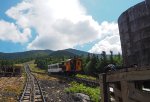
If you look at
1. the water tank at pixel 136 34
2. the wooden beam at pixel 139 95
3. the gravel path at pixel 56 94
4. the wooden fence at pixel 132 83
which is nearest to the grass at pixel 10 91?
the gravel path at pixel 56 94

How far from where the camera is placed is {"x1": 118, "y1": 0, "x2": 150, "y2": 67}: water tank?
721cm

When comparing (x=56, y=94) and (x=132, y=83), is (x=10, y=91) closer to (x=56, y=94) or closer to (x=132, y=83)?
(x=56, y=94)

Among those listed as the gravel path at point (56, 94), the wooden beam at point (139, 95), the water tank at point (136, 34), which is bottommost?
the gravel path at point (56, 94)

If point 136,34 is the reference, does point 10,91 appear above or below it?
below

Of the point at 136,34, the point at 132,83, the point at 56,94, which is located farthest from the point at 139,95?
the point at 56,94

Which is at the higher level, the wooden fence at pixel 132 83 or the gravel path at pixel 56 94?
the wooden fence at pixel 132 83

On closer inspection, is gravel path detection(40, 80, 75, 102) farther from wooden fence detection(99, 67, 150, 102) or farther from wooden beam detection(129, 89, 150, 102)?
wooden beam detection(129, 89, 150, 102)

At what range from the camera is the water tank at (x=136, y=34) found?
721 cm

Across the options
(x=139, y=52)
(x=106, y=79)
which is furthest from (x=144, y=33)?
(x=106, y=79)

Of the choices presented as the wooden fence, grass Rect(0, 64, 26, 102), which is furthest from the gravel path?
the wooden fence

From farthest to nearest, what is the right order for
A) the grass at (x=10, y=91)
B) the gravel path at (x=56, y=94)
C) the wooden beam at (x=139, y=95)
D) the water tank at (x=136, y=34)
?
the grass at (x=10, y=91) < the gravel path at (x=56, y=94) < the water tank at (x=136, y=34) < the wooden beam at (x=139, y=95)

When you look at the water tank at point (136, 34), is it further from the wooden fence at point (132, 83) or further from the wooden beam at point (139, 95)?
the wooden beam at point (139, 95)

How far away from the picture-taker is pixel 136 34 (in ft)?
25.0

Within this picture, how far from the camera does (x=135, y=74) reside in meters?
4.91
